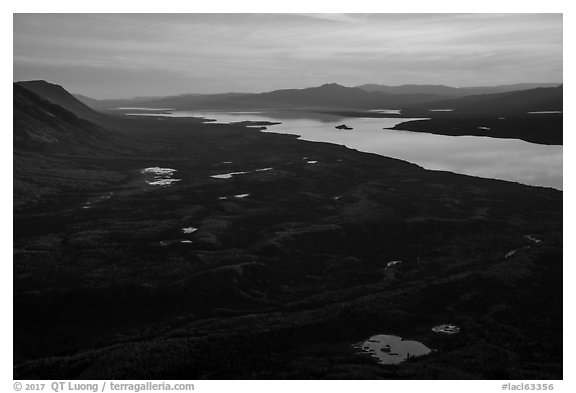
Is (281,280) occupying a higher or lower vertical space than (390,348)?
higher

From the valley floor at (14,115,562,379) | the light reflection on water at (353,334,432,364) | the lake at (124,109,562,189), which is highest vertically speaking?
the lake at (124,109,562,189)

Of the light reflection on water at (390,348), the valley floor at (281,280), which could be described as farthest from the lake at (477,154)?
the light reflection on water at (390,348)

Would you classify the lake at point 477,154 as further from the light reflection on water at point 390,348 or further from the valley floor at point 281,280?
the light reflection on water at point 390,348

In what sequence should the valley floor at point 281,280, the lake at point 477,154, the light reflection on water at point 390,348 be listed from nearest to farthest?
the valley floor at point 281,280
the light reflection on water at point 390,348
the lake at point 477,154

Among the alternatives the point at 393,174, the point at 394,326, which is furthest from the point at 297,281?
the point at 393,174

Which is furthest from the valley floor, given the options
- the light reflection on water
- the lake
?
the lake

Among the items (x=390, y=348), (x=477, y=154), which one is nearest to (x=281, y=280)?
(x=390, y=348)

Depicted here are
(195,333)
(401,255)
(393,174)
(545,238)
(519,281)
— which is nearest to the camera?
(195,333)

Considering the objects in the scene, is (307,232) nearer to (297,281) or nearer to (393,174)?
(297,281)

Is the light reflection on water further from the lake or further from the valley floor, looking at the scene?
the lake

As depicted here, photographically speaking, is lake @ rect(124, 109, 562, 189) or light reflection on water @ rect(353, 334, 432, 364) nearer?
light reflection on water @ rect(353, 334, 432, 364)

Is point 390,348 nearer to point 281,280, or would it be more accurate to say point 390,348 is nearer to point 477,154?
point 281,280
